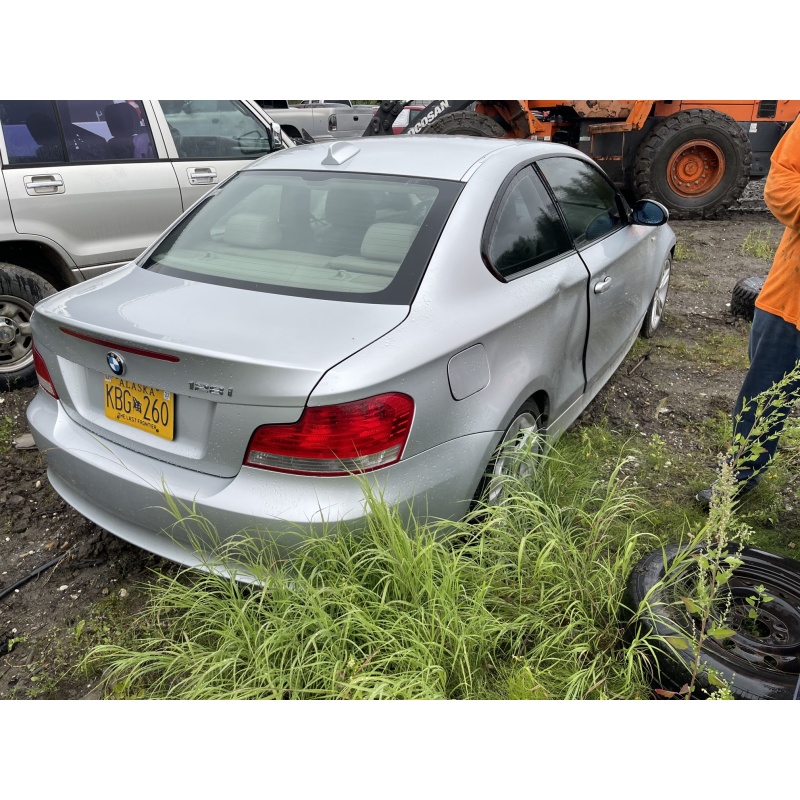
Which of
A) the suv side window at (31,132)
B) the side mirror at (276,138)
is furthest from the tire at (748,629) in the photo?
the side mirror at (276,138)

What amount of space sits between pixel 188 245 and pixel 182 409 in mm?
1070

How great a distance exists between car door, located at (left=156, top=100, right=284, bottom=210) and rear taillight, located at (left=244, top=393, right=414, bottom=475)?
3123mm

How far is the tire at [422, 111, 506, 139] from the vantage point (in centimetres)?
840

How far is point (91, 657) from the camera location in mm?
2297

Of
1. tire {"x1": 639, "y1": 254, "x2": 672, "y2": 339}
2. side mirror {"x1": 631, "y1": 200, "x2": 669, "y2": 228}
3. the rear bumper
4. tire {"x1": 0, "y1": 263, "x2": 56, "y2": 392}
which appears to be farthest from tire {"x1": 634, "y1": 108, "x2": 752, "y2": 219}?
the rear bumper

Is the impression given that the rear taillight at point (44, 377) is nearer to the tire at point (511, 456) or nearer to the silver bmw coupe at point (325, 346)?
the silver bmw coupe at point (325, 346)

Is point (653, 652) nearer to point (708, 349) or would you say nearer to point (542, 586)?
point (542, 586)

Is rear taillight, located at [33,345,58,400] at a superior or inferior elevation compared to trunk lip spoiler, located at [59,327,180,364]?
inferior

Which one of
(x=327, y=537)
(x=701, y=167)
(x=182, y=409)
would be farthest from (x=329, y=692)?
(x=701, y=167)

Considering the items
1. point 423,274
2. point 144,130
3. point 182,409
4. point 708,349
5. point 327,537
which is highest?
point 144,130

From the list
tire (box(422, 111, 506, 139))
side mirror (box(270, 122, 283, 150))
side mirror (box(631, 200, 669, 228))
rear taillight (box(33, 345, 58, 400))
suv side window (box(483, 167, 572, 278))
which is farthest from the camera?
tire (box(422, 111, 506, 139))

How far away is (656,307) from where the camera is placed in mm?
5102

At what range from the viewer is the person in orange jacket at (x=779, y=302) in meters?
2.56

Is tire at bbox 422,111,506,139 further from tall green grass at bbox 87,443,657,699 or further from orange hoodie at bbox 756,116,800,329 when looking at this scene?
tall green grass at bbox 87,443,657,699
